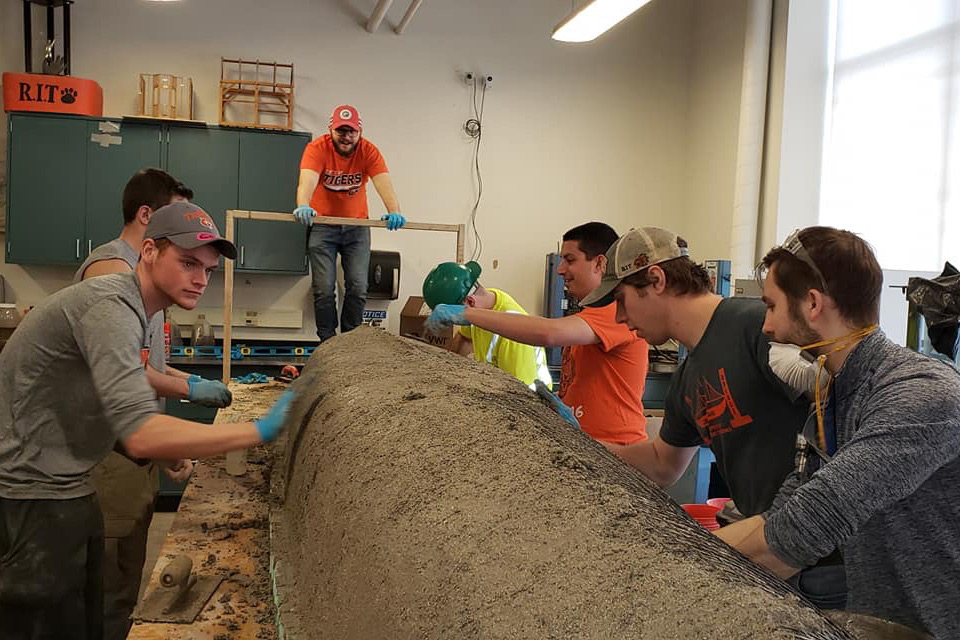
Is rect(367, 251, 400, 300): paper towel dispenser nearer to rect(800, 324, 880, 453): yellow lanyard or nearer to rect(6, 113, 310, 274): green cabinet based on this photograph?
rect(6, 113, 310, 274): green cabinet

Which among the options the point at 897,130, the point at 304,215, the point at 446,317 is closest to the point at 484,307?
the point at 446,317

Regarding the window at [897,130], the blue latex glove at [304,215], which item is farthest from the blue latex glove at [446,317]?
the window at [897,130]

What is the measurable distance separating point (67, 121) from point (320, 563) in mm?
4563

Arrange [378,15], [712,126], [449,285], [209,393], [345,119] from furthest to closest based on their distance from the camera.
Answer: [712,126] → [378,15] → [345,119] → [449,285] → [209,393]

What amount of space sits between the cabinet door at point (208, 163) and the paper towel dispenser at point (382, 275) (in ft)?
3.25

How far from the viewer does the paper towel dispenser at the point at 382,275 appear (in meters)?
5.38

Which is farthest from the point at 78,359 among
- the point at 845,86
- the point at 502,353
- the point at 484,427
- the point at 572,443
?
the point at 845,86

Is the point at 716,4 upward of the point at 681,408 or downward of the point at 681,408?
upward

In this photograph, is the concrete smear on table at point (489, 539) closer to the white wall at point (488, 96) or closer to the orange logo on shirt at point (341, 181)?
the orange logo on shirt at point (341, 181)

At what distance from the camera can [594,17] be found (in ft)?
13.6

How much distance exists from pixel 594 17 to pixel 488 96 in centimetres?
181

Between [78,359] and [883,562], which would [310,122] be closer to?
[78,359]

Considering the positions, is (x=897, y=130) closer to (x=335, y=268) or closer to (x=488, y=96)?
(x=488, y=96)

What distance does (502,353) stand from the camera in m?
2.87
